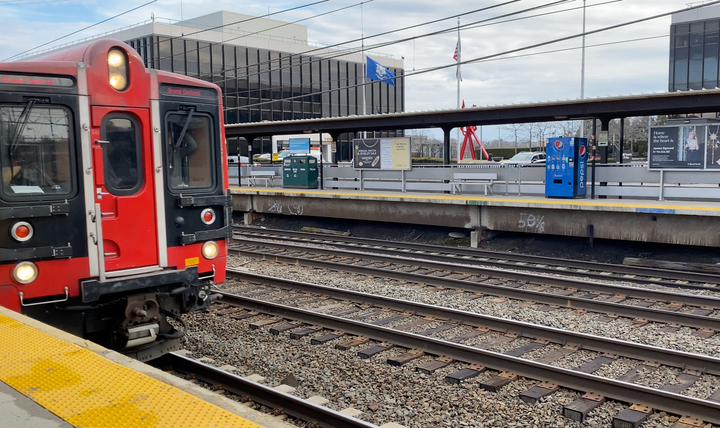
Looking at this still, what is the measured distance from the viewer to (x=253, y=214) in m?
23.4

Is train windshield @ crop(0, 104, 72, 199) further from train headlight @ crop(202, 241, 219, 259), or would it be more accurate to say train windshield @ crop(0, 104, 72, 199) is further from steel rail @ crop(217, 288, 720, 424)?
steel rail @ crop(217, 288, 720, 424)

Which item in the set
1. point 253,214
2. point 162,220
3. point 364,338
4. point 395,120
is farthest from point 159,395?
point 253,214

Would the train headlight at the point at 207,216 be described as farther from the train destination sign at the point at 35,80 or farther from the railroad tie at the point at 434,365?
the railroad tie at the point at 434,365

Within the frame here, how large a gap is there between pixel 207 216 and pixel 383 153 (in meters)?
14.6

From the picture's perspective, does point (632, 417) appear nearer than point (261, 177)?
Yes

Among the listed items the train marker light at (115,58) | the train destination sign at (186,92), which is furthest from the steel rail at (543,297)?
the train marker light at (115,58)

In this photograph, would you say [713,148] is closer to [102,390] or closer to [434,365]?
[434,365]

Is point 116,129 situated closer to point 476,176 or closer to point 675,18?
point 476,176

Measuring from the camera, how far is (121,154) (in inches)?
227

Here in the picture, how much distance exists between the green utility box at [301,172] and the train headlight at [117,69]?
1681 centimetres

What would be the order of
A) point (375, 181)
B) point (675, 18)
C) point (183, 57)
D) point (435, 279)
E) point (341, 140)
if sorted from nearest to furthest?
point (435, 279) < point (375, 181) < point (675, 18) < point (183, 57) < point (341, 140)

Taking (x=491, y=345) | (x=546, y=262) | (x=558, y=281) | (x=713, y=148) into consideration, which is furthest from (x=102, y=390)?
(x=713, y=148)

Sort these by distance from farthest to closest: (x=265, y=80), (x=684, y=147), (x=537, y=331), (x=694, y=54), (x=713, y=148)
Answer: (x=265, y=80)
(x=694, y=54)
(x=684, y=147)
(x=713, y=148)
(x=537, y=331)

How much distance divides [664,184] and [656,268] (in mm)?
3926
